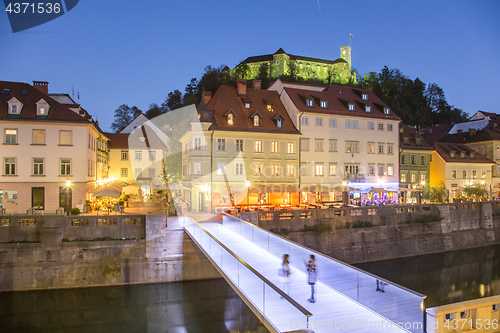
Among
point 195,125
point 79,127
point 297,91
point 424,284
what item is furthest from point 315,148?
point 79,127

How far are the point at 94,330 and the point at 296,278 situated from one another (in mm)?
11243

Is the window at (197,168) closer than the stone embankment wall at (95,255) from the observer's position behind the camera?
No

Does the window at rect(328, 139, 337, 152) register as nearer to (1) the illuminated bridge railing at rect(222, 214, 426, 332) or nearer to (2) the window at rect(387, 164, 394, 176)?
(2) the window at rect(387, 164, 394, 176)

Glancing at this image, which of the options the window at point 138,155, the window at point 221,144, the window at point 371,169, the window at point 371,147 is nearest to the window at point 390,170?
the window at point 371,169

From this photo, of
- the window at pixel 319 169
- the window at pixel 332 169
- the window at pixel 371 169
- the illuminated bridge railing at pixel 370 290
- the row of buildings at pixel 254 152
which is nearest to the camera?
the illuminated bridge railing at pixel 370 290

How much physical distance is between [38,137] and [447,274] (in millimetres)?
34615

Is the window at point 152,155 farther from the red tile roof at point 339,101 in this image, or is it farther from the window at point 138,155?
the red tile roof at point 339,101

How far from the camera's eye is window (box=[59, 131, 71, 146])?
1163 inches

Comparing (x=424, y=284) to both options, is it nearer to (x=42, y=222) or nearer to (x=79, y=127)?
(x=42, y=222)

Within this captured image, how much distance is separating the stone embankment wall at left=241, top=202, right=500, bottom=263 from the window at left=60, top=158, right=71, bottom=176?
17386mm

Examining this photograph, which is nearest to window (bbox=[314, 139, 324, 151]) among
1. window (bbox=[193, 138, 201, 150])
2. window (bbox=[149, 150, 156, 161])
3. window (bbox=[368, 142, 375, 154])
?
window (bbox=[368, 142, 375, 154])

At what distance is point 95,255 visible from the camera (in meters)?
20.8

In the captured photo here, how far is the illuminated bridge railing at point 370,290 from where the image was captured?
758cm

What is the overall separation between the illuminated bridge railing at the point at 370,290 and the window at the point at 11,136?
86.7 ft
